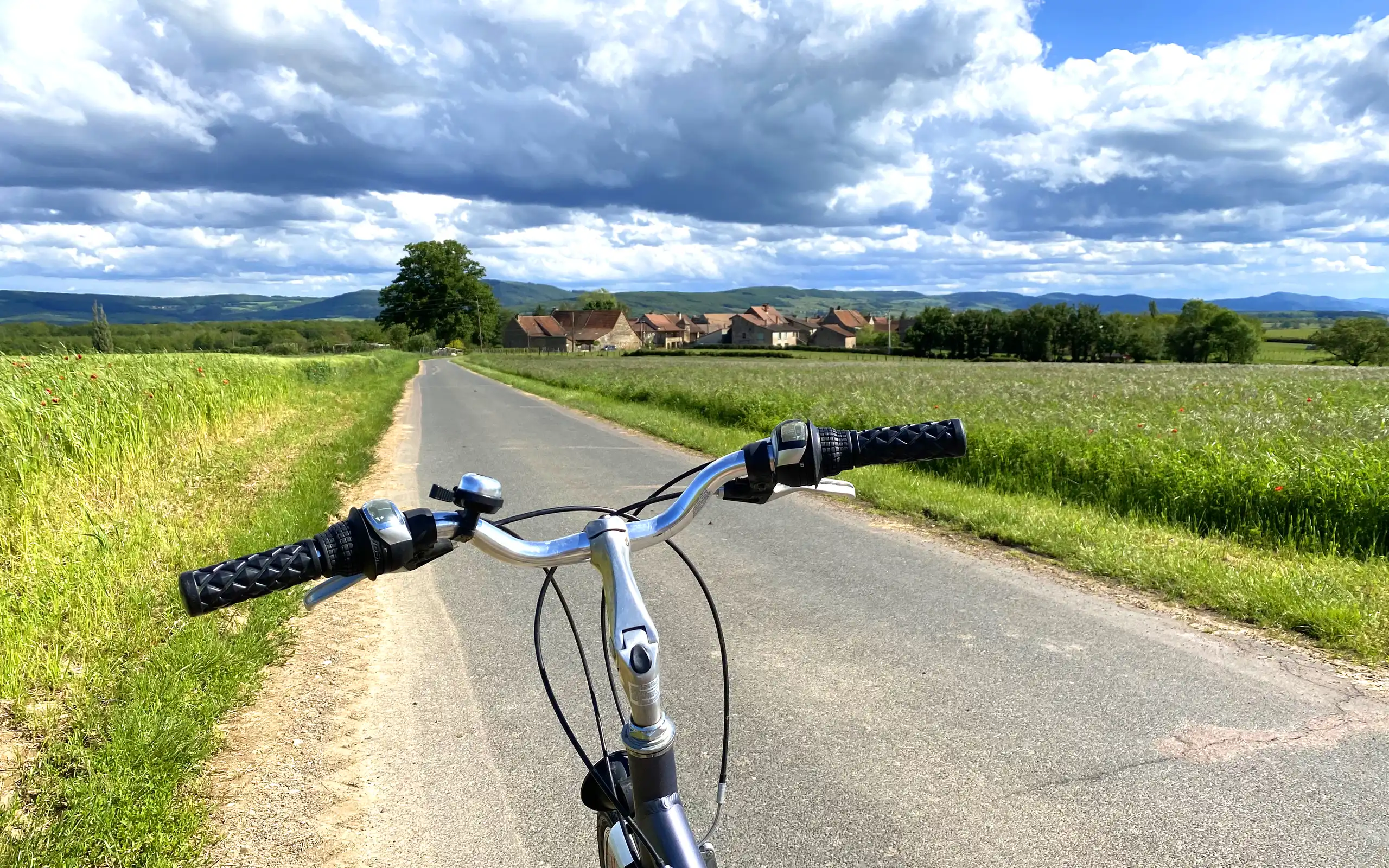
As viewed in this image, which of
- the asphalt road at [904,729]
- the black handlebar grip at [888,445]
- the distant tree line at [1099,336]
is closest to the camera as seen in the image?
the black handlebar grip at [888,445]

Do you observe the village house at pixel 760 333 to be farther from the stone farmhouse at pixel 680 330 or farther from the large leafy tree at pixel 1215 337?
the large leafy tree at pixel 1215 337

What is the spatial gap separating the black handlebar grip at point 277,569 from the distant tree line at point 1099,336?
89.8 metres

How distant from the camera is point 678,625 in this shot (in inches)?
199

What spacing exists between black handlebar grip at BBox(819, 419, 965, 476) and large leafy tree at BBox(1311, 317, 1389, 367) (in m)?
90.4

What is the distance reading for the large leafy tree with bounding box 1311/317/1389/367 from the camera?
74.1 metres

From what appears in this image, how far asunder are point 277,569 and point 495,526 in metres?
0.42

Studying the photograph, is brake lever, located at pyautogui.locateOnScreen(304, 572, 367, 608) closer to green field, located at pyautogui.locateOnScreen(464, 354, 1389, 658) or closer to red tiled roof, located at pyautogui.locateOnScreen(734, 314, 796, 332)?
green field, located at pyautogui.locateOnScreen(464, 354, 1389, 658)

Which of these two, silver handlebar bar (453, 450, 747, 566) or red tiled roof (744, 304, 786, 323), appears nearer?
silver handlebar bar (453, 450, 747, 566)

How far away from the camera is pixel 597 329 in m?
132

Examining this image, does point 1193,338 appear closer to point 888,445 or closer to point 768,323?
point 768,323

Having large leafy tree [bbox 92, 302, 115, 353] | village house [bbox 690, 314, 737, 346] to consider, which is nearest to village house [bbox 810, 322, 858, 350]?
village house [bbox 690, 314, 737, 346]

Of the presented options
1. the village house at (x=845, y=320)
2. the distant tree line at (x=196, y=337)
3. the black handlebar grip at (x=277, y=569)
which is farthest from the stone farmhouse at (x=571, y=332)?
the black handlebar grip at (x=277, y=569)

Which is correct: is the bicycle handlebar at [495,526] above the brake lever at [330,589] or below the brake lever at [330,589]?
above

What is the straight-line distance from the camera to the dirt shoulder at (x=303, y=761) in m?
2.88
